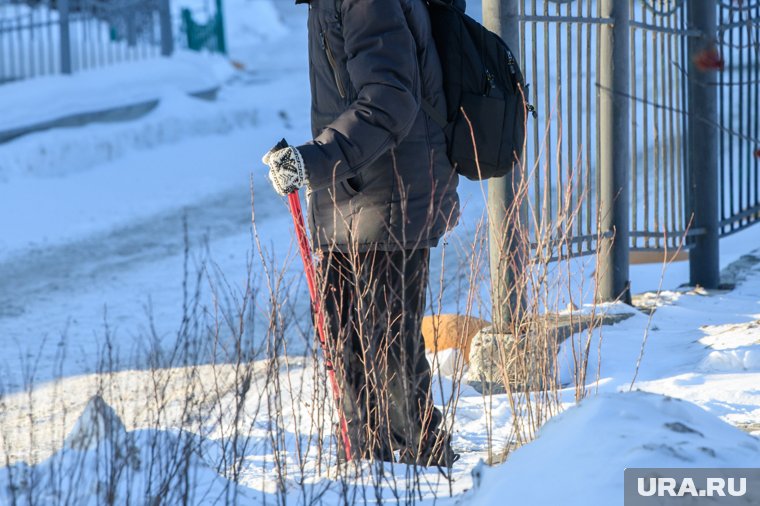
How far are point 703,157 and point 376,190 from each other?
3778mm

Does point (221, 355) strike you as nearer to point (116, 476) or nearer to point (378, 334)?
point (378, 334)

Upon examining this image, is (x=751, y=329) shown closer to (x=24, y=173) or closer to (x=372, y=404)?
(x=372, y=404)

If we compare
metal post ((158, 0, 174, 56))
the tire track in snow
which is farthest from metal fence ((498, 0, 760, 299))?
metal post ((158, 0, 174, 56))

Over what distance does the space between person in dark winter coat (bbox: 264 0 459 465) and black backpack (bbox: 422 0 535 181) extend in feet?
0.12

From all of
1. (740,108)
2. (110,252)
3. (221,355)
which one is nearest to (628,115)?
(740,108)

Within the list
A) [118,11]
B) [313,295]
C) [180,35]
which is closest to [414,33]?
[313,295]

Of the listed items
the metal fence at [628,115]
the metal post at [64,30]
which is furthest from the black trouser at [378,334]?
the metal post at [64,30]

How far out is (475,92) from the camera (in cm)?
342

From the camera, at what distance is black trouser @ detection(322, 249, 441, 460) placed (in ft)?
10.8

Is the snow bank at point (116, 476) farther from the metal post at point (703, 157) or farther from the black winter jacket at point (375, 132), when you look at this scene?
the metal post at point (703, 157)

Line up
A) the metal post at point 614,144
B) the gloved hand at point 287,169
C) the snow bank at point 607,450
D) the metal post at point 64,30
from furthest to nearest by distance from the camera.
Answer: the metal post at point 64,30 < the metal post at point 614,144 < the gloved hand at point 287,169 < the snow bank at point 607,450

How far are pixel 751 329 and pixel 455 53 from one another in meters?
2.44

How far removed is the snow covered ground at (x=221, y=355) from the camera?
105 inches

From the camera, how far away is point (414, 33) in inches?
130
